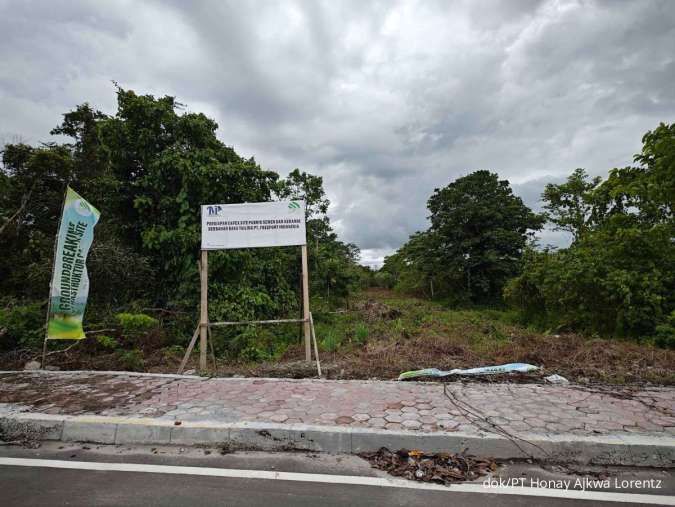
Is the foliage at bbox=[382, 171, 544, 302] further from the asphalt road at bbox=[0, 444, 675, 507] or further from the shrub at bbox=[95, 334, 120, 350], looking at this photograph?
the asphalt road at bbox=[0, 444, 675, 507]

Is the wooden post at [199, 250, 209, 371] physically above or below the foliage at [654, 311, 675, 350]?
above

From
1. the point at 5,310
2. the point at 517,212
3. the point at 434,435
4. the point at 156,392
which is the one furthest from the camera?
the point at 517,212

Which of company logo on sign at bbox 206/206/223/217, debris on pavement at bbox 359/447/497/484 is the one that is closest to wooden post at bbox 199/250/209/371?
company logo on sign at bbox 206/206/223/217

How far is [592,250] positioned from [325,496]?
12.6 meters

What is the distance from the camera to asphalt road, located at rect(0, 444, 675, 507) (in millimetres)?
2477

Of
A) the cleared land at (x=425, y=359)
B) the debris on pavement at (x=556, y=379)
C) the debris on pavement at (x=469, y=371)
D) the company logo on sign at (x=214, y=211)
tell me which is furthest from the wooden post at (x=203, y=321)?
the debris on pavement at (x=556, y=379)

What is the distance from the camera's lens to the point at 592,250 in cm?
1147

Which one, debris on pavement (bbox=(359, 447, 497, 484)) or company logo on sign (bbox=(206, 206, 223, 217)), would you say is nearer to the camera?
debris on pavement (bbox=(359, 447, 497, 484))

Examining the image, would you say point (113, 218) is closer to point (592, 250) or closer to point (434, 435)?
point (434, 435)

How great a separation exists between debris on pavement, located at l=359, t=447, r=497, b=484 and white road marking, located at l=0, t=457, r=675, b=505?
0.33 ft

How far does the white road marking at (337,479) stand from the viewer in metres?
2.52

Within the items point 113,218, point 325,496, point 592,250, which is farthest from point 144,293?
point 592,250

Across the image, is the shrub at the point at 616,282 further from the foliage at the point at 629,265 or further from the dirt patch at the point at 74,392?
the dirt patch at the point at 74,392

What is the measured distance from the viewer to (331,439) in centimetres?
325
